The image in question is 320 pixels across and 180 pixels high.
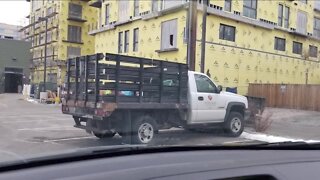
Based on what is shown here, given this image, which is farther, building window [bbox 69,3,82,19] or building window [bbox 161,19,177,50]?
building window [bbox 69,3,82,19]

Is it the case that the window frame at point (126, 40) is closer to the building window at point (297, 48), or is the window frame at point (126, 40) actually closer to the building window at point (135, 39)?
the building window at point (135, 39)

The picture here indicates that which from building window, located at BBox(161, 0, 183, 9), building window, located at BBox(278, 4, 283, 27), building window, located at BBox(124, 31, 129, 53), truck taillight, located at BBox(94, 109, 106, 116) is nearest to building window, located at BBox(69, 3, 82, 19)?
building window, located at BBox(124, 31, 129, 53)

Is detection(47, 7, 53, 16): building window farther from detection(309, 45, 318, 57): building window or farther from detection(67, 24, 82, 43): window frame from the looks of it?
detection(309, 45, 318, 57): building window

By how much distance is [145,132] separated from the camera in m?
11.3

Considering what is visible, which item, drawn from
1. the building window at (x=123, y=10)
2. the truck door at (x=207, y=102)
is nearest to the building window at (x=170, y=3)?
the building window at (x=123, y=10)

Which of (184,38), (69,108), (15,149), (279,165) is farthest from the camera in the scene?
(184,38)

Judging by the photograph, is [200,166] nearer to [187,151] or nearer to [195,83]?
[187,151]

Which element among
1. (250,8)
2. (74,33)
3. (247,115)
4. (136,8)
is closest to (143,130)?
(247,115)

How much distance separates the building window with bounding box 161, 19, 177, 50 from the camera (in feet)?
103

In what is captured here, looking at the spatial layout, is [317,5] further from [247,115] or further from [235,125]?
[235,125]

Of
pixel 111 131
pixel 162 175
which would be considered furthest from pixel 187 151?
pixel 111 131

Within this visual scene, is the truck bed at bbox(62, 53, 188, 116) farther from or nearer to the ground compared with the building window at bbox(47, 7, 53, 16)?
nearer to the ground

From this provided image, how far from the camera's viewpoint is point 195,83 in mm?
12703

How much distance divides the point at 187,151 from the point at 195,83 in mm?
10485
